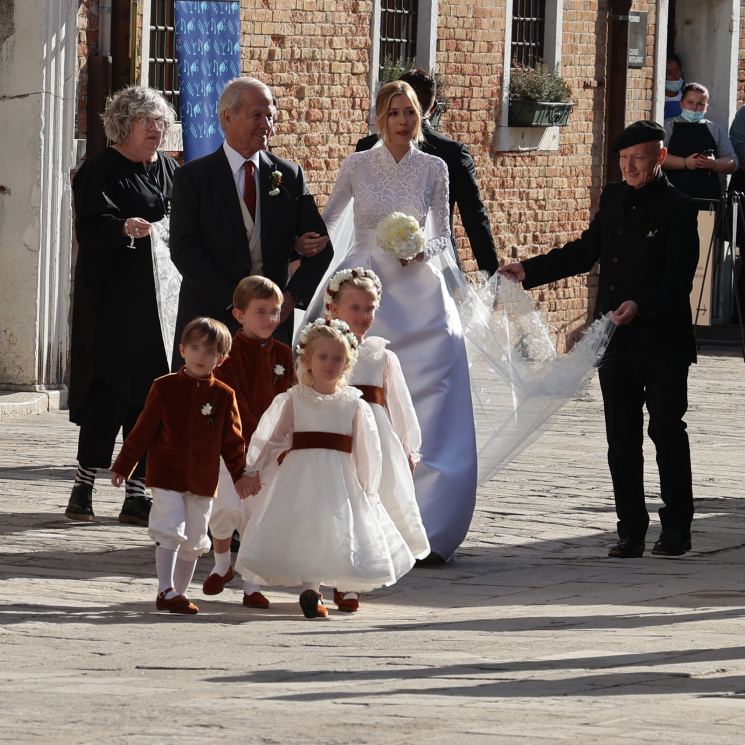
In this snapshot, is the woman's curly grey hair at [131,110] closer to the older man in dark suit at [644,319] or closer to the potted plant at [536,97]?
the older man in dark suit at [644,319]

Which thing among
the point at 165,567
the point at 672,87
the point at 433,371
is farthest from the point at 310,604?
the point at 672,87

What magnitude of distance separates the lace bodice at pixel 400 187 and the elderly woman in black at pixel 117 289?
99 cm

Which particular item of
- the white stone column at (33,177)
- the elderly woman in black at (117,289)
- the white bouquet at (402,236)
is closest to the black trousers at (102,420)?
the elderly woman in black at (117,289)

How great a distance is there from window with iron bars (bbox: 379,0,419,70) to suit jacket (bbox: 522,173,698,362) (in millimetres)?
7923

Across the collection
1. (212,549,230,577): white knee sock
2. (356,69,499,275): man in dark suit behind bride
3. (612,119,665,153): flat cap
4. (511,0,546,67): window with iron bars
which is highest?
(511,0,546,67): window with iron bars

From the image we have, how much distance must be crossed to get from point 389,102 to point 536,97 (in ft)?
31.1

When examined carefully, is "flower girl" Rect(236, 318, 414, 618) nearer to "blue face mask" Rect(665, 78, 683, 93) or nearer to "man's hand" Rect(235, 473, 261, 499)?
"man's hand" Rect(235, 473, 261, 499)

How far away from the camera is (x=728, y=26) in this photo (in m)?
22.1

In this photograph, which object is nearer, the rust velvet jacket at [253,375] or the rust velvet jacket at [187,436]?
the rust velvet jacket at [187,436]

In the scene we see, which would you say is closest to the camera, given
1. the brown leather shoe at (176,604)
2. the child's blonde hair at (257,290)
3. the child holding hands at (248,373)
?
the brown leather shoe at (176,604)

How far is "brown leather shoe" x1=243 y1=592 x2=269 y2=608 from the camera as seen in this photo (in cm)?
793

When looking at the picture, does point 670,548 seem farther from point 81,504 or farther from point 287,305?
point 81,504

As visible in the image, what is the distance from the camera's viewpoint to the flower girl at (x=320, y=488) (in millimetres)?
7754

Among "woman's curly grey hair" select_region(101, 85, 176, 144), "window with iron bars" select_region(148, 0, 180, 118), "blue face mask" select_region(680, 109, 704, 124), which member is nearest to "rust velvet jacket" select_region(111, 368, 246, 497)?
"woman's curly grey hair" select_region(101, 85, 176, 144)
